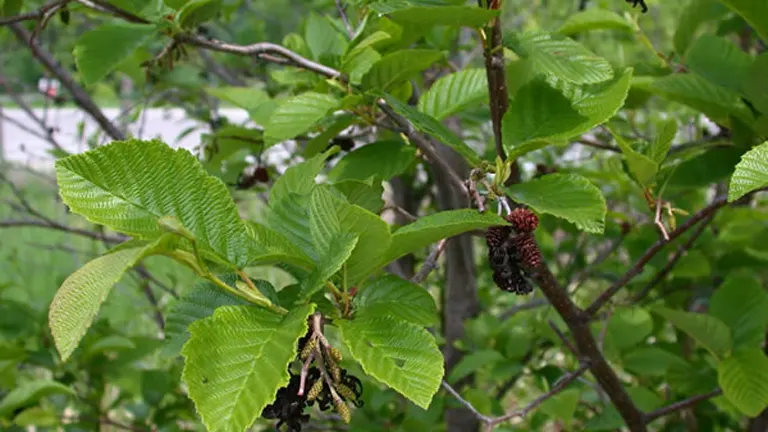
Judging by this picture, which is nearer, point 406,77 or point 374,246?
point 374,246

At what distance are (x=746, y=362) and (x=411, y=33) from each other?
684 millimetres

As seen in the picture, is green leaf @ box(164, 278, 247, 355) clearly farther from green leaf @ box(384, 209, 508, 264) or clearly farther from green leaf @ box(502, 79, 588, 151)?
green leaf @ box(502, 79, 588, 151)

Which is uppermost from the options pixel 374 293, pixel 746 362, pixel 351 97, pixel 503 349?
pixel 351 97

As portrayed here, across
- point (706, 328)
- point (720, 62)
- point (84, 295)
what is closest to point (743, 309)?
point (706, 328)

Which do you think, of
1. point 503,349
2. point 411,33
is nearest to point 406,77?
point 411,33

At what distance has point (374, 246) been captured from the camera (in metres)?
0.74

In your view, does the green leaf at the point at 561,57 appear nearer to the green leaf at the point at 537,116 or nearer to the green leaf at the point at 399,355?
the green leaf at the point at 537,116

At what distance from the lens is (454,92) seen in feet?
3.56

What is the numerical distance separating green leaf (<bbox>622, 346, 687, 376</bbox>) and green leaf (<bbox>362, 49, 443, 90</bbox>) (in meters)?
0.75

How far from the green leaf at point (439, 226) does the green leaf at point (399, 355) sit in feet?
0.23

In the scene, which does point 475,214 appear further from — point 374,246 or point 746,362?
point 746,362

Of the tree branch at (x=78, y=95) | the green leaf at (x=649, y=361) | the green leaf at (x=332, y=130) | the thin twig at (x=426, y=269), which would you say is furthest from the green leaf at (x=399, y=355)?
the tree branch at (x=78, y=95)

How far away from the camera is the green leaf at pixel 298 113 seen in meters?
0.98

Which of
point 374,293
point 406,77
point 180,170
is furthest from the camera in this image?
point 406,77
